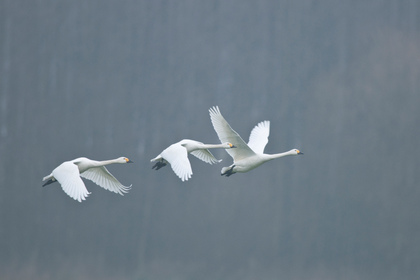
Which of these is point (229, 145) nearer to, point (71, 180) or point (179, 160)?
point (179, 160)

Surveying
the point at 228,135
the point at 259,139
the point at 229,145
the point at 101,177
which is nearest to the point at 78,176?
the point at 101,177

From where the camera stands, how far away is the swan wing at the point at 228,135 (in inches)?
1115

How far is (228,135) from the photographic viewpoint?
2866 cm

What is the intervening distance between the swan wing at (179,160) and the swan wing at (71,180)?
2584 mm

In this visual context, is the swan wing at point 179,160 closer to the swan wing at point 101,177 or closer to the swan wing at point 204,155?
the swan wing at point 204,155

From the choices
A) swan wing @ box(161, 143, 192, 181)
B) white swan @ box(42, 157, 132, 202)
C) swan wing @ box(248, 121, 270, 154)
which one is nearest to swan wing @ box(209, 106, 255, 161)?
swan wing @ box(161, 143, 192, 181)

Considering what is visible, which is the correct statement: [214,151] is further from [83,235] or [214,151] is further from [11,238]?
[11,238]

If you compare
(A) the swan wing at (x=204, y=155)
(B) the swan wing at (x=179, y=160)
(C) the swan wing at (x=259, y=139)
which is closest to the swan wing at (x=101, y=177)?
(A) the swan wing at (x=204, y=155)

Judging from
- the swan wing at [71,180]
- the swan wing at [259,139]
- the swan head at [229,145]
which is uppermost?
the swan wing at [259,139]

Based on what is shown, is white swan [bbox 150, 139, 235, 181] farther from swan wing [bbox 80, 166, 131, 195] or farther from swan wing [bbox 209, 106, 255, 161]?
swan wing [bbox 80, 166, 131, 195]

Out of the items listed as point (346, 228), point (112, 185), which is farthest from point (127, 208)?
point (112, 185)

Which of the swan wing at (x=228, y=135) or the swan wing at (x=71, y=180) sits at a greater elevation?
the swan wing at (x=228, y=135)

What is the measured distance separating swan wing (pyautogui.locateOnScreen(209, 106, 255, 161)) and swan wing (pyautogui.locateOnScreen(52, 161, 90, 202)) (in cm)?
443

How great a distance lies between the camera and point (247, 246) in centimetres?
4444
